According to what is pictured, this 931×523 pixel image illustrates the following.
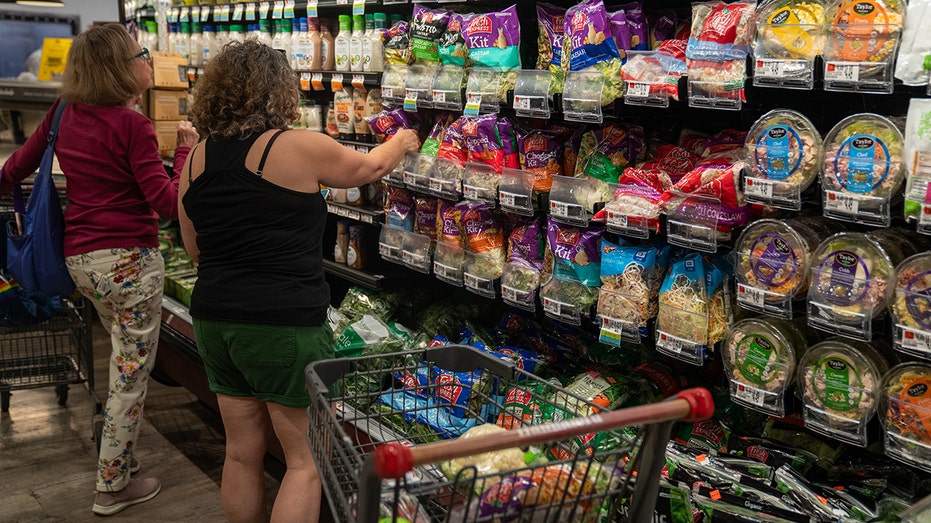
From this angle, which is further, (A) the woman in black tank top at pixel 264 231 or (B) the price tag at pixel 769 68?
(A) the woman in black tank top at pixel 264 231

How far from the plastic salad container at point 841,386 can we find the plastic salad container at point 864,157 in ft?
1.34

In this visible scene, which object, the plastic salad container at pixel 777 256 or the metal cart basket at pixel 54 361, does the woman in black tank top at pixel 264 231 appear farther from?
the metal cart basket at pixel 54 361

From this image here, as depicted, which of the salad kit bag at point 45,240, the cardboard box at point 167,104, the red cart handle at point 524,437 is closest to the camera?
the red cart handle at point 524,437

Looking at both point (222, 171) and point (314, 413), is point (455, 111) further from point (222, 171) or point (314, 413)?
point (314, 413)

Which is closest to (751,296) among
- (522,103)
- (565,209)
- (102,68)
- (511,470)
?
(565,209)

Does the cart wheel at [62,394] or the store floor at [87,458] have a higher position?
the cart wheel at [62,394]

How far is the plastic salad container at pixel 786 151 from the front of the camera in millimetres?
1911

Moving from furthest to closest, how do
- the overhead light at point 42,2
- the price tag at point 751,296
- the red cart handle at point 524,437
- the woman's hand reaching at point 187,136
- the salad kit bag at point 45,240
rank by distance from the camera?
the overhead light at point 42,2
the woman's hand reaching at point 187,136
the salad kit bag at point 45,240
the price tag at point 751,296
the red cart handle at point 524,437

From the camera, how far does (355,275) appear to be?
147 inches

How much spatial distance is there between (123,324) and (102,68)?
987mm

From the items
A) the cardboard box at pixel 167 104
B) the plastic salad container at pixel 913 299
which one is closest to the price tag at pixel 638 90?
the plastic salad container at pixel 913 299

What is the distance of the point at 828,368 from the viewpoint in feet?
6.46

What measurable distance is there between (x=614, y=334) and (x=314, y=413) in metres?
1.06

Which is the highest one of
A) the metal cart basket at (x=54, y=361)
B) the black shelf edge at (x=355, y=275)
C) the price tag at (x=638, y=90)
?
the price tag at (x=638, y=90)
